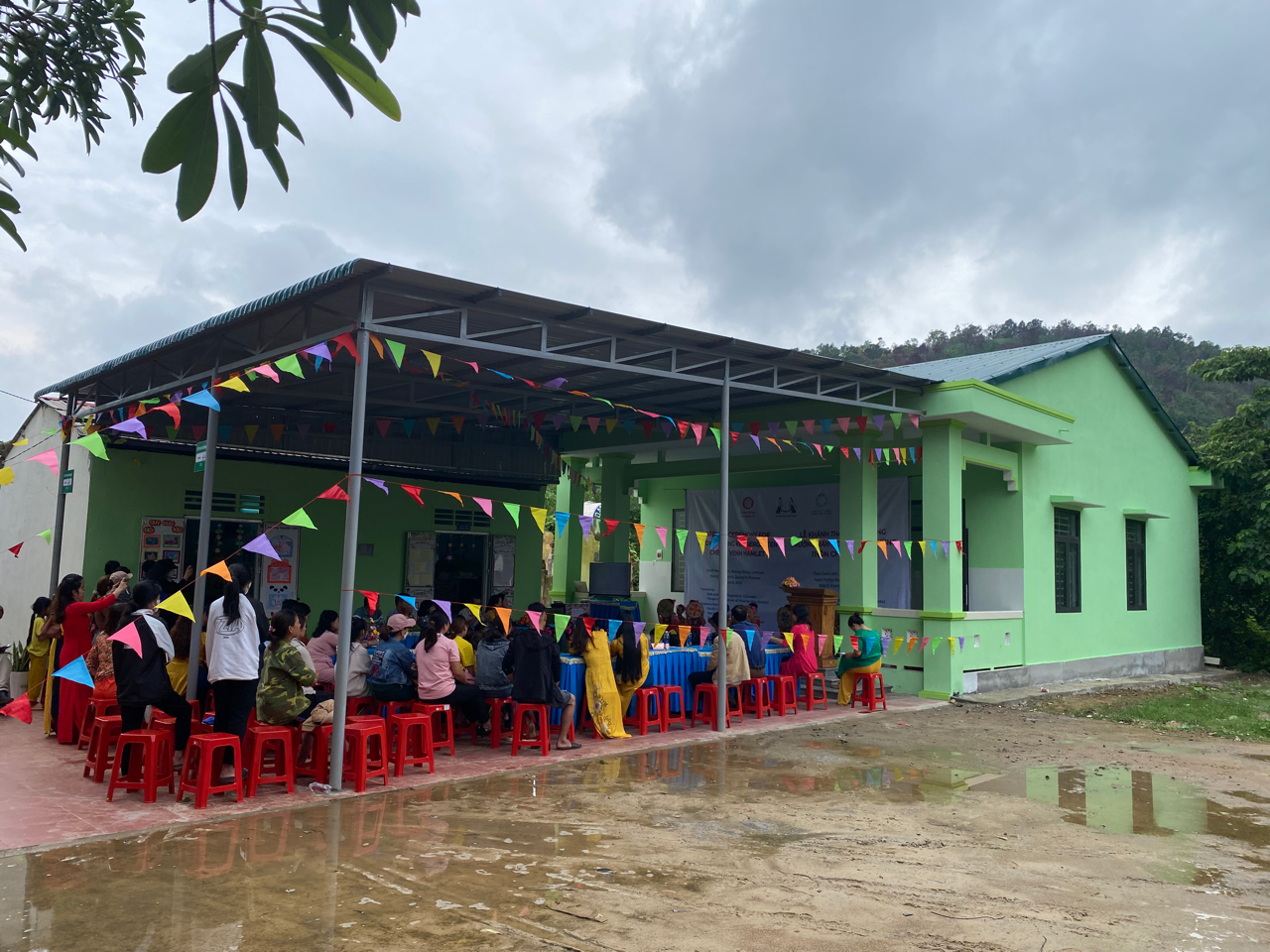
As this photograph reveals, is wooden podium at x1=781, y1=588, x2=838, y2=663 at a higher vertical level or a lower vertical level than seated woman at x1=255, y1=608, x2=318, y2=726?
higher

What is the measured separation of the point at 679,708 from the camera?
9.52 m

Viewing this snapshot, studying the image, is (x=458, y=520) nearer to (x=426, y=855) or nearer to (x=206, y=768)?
(x=206, y=768)

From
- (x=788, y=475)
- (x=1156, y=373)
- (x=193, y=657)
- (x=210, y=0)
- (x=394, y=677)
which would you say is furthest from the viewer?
(x=1156, y=373)

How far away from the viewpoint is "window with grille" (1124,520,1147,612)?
1608 cm

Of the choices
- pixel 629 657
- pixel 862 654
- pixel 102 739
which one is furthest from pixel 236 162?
pixel 862 654

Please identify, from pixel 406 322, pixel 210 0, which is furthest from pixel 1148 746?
pixel 210 0

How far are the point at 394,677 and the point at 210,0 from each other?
6.55 meters

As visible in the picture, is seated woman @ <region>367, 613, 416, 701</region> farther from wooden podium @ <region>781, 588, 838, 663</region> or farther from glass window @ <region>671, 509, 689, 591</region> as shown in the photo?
glass window @ <region>671, 509, 689, 591</region>

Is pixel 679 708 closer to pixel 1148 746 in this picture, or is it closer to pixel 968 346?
pixel 1148 746

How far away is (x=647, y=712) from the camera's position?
29.8ft

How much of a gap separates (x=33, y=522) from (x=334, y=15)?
13.6m

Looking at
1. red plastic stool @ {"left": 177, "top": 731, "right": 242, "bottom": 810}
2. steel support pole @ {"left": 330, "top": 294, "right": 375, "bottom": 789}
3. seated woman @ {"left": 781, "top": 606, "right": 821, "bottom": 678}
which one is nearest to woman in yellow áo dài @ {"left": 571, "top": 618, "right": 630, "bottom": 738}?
steel support pole @ {"left": 330, "top": 294, "right": 375, "bottom": 789}

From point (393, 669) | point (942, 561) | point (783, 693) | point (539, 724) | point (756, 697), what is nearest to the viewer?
point (393, 669)

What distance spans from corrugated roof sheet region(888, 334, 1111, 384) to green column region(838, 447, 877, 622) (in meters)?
1.48
